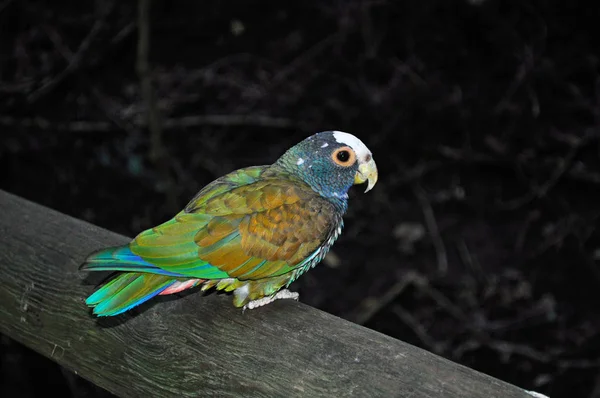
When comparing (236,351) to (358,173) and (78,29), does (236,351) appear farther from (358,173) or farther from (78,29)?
(78,29)

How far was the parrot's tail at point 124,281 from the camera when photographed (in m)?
1.49

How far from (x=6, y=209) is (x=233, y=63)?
327 cm

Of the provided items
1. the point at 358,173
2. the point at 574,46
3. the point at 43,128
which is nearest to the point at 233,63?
the point at 43,128

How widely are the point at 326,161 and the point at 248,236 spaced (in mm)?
347

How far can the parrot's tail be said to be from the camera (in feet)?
4.88

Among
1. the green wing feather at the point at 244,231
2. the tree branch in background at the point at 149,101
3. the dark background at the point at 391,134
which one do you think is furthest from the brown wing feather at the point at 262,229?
the dark background at the point at 391,134

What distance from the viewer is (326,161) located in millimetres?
1975

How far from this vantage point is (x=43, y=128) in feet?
14.6

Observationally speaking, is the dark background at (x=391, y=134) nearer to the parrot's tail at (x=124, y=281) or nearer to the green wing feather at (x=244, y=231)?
the green wing feather at (x=244, y=231)

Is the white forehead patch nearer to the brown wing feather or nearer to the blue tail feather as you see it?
the brown wing feather

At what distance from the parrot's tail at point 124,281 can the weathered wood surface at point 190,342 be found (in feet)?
0.18

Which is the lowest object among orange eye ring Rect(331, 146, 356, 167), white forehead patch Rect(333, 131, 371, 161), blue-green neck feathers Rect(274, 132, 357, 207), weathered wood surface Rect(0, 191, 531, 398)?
weathered wood surface Rect(0, 191, 531, 398)

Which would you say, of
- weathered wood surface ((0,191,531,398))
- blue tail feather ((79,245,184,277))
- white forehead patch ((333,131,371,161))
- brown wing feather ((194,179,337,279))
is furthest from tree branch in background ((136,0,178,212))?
blue tail feather ((79,245,184,277))

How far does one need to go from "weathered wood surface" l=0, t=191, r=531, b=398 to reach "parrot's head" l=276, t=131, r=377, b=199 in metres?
0.45
